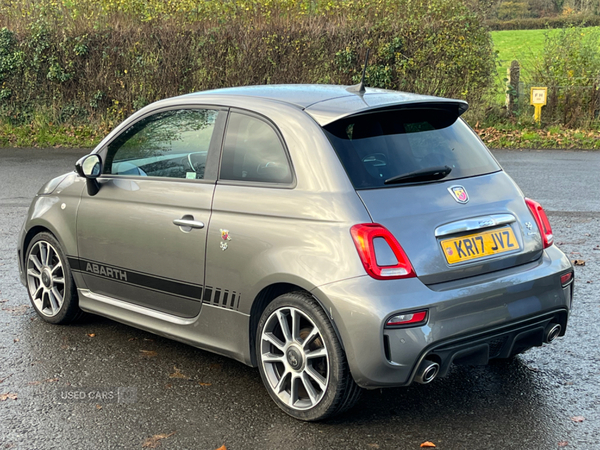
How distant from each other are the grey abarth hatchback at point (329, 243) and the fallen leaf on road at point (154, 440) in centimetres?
64

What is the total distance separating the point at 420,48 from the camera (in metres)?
18.1

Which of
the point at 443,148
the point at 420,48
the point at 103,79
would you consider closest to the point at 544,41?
the point at 420,48

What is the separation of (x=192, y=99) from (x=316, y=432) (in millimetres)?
2235

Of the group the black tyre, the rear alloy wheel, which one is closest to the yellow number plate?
the rear alloy wheel

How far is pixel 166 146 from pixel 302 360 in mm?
1779

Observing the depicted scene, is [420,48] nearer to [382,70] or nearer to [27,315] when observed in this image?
[382,70]

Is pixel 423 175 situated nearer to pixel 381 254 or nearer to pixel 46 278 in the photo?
pixel 381 254

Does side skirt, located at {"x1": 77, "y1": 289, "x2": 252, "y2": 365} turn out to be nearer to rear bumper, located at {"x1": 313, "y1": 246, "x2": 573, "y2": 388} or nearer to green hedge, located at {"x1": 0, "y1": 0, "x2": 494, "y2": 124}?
rear bumper, located at {"x1": 313, "y1": 246, "x2": 573, "y2": 388}

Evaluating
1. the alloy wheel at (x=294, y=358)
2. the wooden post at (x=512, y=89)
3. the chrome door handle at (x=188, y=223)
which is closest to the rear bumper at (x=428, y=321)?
the alloy wheel at (x=294, y=358)

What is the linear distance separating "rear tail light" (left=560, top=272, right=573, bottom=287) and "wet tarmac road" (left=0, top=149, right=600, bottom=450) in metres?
0.64

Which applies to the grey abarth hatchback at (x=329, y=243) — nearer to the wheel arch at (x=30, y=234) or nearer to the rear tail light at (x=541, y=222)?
the rear tail light at (x=541, y=222)

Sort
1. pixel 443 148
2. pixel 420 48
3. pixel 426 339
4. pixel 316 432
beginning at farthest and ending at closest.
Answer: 1. pixel 420 48
2. pixel 443 148
3. pixel 316 432
4. pixel 426 339

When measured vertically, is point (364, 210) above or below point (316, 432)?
above

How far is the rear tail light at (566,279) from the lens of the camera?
4.16 m
